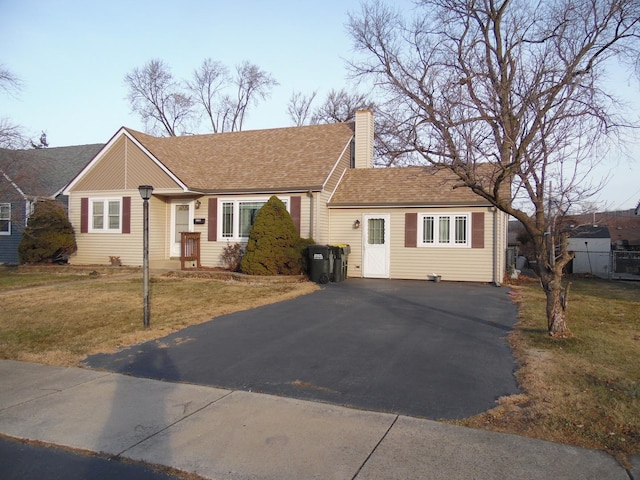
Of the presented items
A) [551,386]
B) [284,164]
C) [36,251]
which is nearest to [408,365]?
[551,386]

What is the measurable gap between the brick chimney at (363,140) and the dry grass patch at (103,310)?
7.49 m

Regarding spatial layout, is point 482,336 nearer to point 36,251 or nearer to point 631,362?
point 631,362

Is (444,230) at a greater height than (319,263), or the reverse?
(444,230)

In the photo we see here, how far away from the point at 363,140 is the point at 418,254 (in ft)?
19.9

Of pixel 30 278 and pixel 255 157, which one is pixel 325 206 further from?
pixel 30 278

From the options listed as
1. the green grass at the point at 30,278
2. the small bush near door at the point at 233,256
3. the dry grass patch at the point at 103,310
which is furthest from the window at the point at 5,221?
the small bush near door at the point at 233,256

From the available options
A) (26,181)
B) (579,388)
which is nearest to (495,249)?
(579,388)

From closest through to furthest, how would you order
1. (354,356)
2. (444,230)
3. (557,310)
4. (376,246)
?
1. (354,356)
2. (557,310)
3. (444,230)
4. (376,246)

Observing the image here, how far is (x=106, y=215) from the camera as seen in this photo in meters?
18.9

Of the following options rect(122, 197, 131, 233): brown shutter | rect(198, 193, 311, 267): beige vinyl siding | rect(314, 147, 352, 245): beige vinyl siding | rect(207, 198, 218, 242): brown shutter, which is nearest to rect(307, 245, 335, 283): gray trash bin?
rect(314, 147, 352, 245): beige vinyl siding

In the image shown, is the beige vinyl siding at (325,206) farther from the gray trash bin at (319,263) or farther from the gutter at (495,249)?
the gutter at (495,249)

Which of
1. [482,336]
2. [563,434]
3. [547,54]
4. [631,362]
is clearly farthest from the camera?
[547,54]

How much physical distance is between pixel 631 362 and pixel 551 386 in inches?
68.6

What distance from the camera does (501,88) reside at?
911cm
